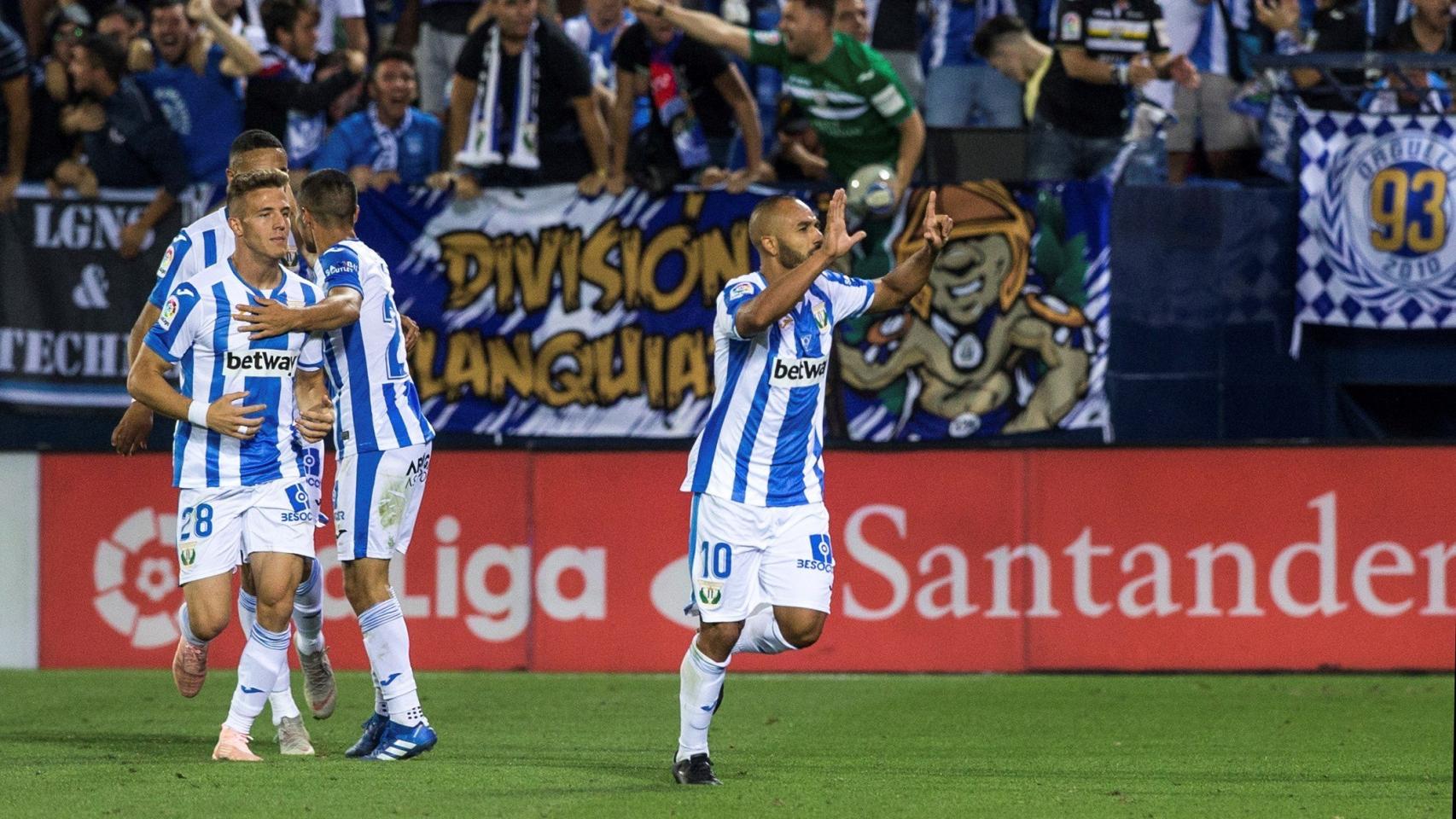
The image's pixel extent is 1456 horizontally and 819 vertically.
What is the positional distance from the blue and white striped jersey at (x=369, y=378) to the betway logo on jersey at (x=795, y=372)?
136 cm

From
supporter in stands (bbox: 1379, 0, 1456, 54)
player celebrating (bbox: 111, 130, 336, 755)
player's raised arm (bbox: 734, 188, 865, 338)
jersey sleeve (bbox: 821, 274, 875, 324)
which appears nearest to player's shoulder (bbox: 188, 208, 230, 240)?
player celebrating (bbox: 111, 130, 336, 755)

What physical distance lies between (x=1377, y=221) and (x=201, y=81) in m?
7.16

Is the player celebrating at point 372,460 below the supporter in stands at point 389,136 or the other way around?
below

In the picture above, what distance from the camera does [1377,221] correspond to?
38.4 feet

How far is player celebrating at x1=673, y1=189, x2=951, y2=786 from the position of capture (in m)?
6.86

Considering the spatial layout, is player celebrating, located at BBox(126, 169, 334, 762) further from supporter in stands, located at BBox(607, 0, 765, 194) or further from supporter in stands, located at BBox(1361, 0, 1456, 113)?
supporter in stands, located at BBox(1361, 0, 1456, 113)

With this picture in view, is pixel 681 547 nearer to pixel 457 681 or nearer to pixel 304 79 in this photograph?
pixel 457 681

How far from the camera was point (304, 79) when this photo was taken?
1288 cm

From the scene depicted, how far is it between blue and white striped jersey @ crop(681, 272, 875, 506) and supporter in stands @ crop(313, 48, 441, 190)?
5.52m

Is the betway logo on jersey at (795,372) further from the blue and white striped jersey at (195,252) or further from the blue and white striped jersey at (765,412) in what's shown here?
the blue and white striped jersey at (195,252)

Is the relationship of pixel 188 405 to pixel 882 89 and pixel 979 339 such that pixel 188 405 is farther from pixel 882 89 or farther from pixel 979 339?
pixel 979 339

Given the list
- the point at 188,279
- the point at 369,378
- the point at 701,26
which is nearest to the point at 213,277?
the point at 188,279

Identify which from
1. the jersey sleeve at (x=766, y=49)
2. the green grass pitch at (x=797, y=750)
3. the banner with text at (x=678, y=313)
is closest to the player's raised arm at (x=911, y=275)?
the green grass pitch at (x=797, y=750)

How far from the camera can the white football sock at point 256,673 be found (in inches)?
284
